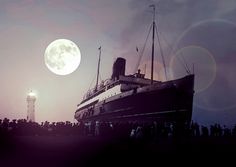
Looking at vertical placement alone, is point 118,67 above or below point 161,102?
above

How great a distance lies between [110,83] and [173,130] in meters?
18.7

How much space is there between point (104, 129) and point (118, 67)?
19.7 m

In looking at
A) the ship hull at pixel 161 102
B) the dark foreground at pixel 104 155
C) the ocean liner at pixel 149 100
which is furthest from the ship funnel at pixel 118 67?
the dark foreground at pixel 104 155

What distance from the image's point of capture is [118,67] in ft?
141

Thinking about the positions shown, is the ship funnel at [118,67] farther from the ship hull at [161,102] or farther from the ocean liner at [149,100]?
the ship hull at [161,102]

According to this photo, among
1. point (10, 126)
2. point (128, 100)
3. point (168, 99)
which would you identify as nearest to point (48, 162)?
point (10, 126)

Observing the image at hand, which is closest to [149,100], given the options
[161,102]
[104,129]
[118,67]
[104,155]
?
[161,102]

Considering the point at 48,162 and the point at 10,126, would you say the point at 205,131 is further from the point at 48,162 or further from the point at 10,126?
the point at 48,162

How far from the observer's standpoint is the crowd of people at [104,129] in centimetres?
2166

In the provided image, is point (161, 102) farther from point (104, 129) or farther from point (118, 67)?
point (118, 67)

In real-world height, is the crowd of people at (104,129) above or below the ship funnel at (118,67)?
below

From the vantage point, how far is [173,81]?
29094mm

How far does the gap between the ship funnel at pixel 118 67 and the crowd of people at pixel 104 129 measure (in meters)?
14.5

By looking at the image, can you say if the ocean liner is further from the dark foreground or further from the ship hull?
the dark foreground
